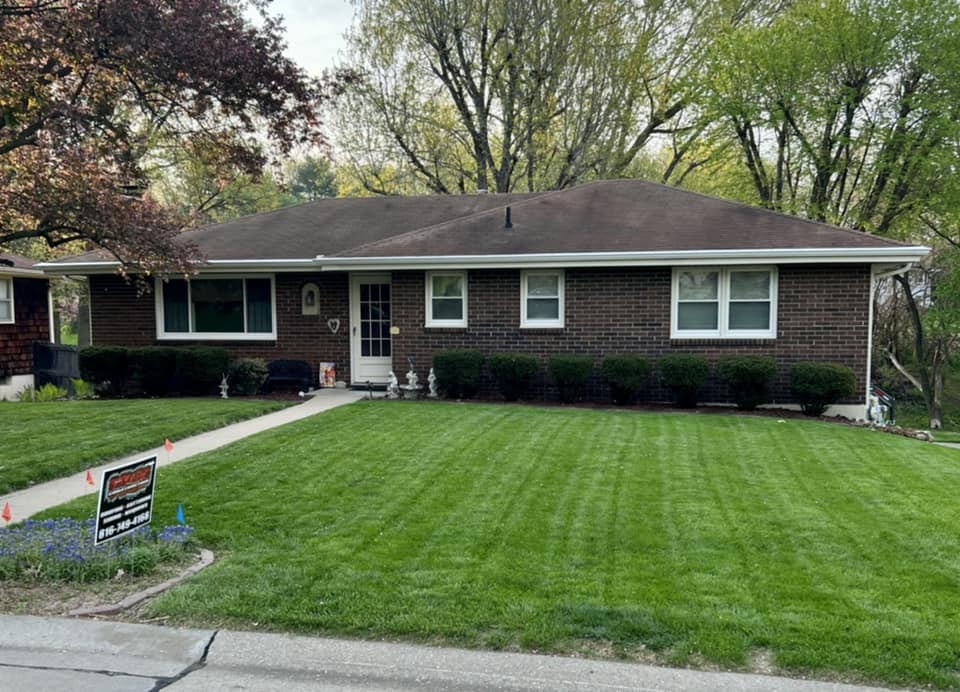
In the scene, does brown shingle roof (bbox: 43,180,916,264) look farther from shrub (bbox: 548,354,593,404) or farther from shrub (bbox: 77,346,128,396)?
shrub (bbox: 77,346,128,396)

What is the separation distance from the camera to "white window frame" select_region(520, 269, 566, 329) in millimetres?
12727

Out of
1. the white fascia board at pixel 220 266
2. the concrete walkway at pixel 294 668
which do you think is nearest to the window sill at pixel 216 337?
the white fascia board at pixel 220 266

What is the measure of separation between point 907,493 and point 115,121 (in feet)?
34.2

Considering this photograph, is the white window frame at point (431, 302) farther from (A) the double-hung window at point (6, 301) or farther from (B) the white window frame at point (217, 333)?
(A) the double-hung window at point (6, 301)

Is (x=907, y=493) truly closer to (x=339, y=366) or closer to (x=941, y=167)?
(x=339, y=366)

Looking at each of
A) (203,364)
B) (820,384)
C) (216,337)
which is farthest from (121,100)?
(820,384)

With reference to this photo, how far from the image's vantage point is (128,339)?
581 inches

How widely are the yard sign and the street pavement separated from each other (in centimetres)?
71

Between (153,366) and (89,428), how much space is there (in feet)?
13.0

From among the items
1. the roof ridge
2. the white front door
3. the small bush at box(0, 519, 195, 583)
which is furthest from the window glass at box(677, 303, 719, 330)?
the small bush at box(0, 519, 195, 583)

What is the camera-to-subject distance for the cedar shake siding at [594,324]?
38.8 feet

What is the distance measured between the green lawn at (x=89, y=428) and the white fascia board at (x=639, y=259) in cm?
321

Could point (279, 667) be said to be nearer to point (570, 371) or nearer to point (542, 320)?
point (570, 371)

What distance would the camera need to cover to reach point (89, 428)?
9711 mm
